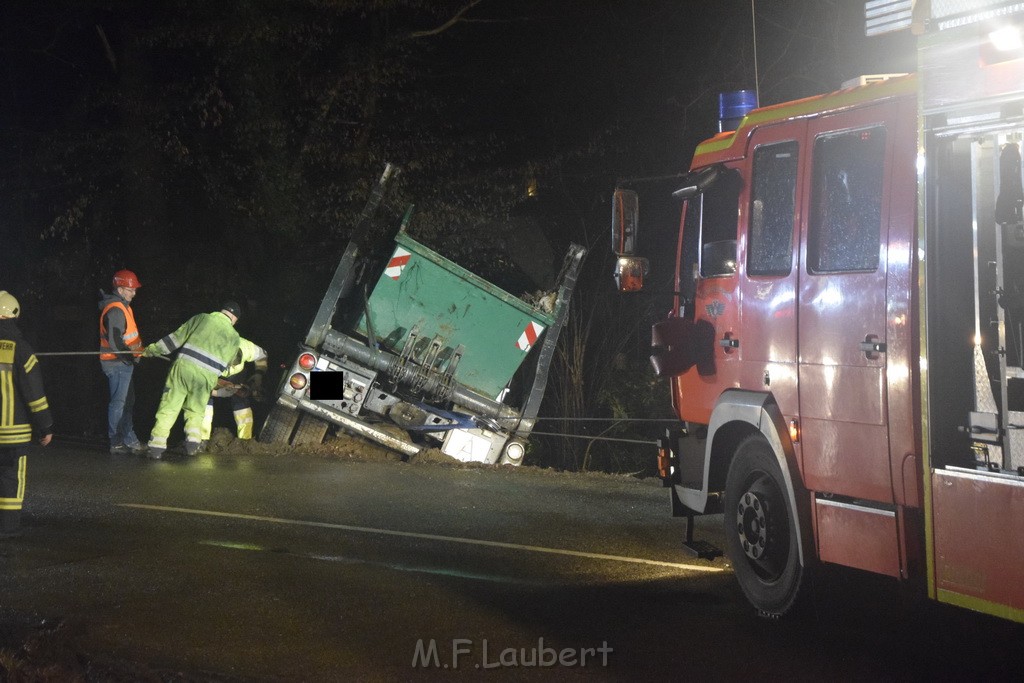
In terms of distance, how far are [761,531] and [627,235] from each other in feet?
6.05

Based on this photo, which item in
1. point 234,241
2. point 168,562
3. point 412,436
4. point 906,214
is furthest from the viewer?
point 234,241

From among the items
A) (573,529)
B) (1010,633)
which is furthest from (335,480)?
(1010,633)

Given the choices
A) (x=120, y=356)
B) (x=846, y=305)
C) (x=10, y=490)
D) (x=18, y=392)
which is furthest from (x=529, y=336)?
(x=846, y=305)

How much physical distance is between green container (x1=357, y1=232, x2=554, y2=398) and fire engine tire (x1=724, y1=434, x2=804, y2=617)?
5.38 metres

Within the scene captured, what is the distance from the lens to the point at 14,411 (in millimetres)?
7512

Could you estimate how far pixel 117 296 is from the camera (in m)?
11.9

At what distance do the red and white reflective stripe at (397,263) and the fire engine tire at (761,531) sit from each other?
541 centimetres

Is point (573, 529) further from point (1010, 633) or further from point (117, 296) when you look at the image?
point (117, 296)

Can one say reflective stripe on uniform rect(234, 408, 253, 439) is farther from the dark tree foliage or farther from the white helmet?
the white helmet

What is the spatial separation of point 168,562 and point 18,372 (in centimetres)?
189

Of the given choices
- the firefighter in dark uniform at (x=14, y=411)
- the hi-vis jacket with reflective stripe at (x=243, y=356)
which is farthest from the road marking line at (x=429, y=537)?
the hi-vis jacket with reflective stripe at (x=243, y=356)

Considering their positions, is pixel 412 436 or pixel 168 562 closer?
pixel 168 562

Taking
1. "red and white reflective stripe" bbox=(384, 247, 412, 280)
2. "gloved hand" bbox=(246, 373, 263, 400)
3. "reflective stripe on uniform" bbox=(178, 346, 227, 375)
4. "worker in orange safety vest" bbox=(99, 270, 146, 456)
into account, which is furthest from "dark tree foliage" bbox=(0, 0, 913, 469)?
"red and white reflective stripe" bbox=(384, 247, 412, 280)

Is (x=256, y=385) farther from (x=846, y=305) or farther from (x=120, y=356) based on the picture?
(x=846, y=305)
